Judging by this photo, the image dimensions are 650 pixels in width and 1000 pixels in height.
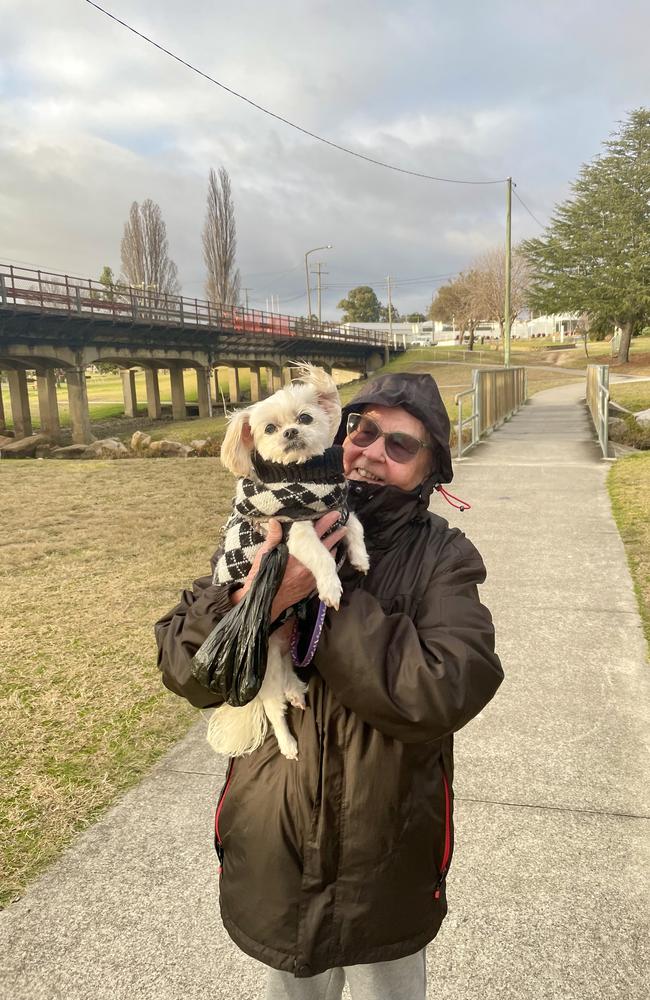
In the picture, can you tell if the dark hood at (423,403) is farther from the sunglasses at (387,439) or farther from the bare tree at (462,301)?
the bare tree at (462,301)

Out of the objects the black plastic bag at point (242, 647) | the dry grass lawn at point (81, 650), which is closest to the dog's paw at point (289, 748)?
the black plastic bag at point (242, 647)

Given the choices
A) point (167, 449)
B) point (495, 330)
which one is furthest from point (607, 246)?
point (495, 330)

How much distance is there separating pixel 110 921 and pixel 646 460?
40.5ft

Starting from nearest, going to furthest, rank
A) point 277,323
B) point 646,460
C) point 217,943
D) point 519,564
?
point 217,943 < point 519,564 < point 646,460 < point 277,323

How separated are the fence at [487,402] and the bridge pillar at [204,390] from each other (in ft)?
70.1

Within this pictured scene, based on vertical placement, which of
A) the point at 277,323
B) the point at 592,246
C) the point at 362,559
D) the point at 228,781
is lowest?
the point at 228,781

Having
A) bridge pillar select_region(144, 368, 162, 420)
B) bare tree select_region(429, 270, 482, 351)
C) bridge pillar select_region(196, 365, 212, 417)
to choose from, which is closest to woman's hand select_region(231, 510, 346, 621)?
bridge pillar select_region(196, 365, 212, 417)

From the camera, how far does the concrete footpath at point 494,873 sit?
7.68 ft

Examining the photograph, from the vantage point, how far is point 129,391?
45.3 meters

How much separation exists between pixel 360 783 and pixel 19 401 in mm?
38492

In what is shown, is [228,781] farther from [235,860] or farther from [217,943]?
[217,943]

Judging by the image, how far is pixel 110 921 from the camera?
2.59 m

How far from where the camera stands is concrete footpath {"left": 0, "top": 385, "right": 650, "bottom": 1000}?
234 centimetres

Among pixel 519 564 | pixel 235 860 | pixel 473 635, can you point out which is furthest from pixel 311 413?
pixel 519 564
